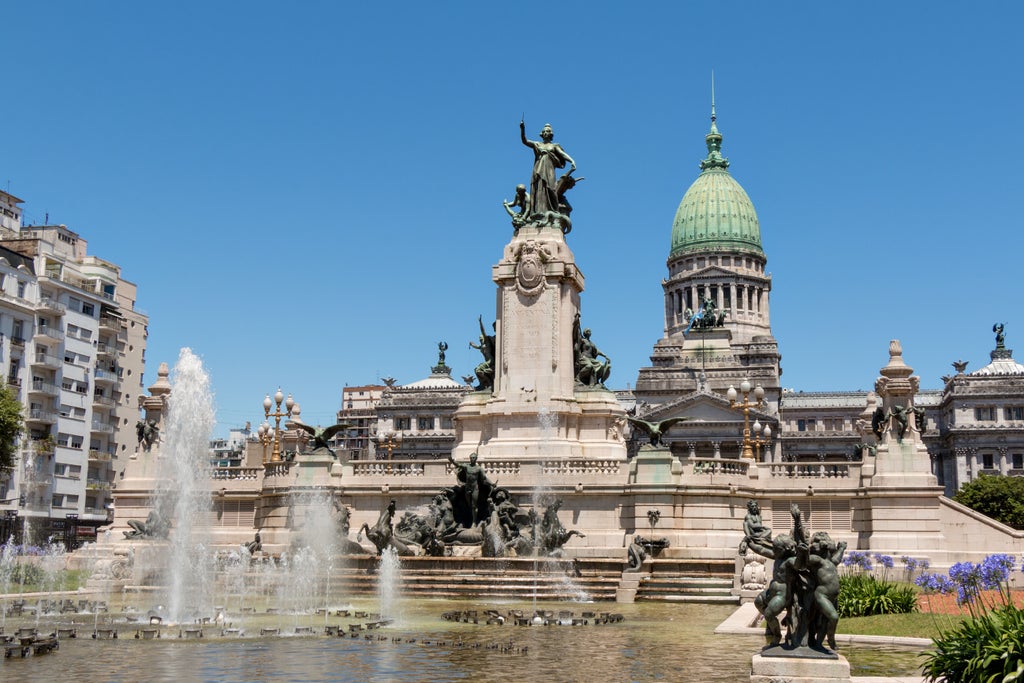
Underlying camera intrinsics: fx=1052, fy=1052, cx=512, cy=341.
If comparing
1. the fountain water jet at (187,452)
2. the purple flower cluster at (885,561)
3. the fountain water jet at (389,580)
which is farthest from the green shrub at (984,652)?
the fountain water jet at (187,452)

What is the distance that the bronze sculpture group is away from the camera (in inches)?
479

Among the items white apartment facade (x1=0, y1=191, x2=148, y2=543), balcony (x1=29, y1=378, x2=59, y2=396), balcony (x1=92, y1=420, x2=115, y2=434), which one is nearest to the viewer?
white apartment facade (x1=0, y1=191, x2=148, y2=543)

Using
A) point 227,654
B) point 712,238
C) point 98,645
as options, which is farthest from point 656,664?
point 712,238

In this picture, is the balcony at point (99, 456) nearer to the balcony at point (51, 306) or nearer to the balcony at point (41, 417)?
the balcony at point (41, 417)

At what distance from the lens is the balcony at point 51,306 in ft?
217

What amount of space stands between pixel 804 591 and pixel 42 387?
6303cm

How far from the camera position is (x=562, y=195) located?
141 feet

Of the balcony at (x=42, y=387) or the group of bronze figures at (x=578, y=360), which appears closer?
the group of bronze figures at (x=578, y=360)

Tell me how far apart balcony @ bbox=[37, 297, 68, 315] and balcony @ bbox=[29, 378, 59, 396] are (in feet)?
14.5

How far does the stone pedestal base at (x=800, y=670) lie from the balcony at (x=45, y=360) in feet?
206

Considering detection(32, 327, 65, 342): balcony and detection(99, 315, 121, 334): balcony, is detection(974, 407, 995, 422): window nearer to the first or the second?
detection(99, 315, 121, 334): balcony

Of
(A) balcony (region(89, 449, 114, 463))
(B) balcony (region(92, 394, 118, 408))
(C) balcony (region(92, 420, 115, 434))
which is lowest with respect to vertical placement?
(A) balcony (region(89, 449, 114, 463))

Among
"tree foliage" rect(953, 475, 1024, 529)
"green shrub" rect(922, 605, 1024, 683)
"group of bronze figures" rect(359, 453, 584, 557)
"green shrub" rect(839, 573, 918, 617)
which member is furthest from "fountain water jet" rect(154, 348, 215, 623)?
"tree foliage" rect(953, 475, 1024, 529)

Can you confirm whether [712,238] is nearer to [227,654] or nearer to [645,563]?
[645,563]
